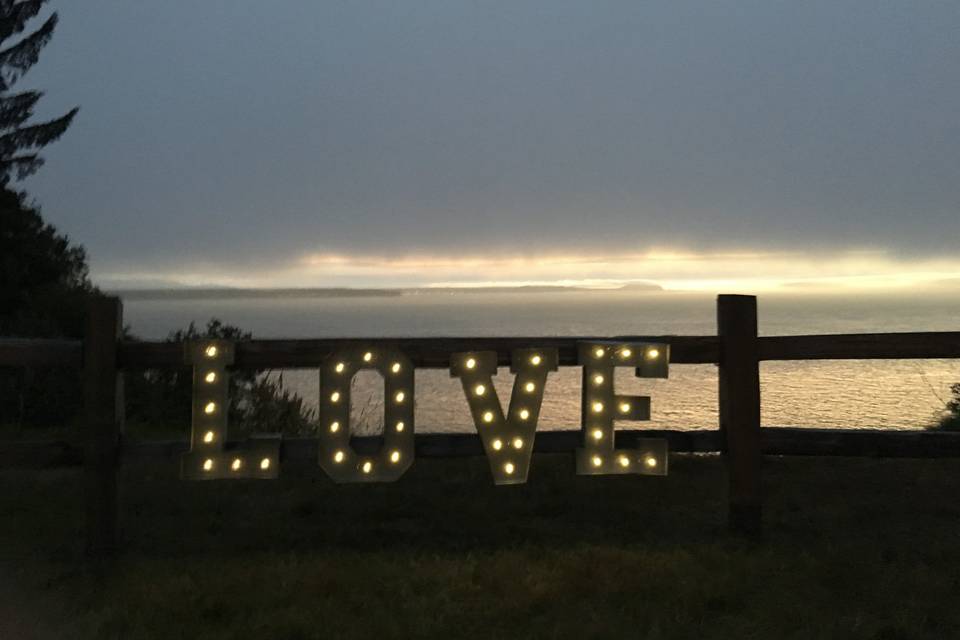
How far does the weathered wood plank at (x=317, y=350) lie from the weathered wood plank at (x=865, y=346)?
5.19 feet

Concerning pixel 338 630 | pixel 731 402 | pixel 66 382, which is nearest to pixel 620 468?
pixel 731 402

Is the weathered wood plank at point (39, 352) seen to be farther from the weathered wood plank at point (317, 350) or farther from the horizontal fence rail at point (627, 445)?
the horizontal fence rail at point (627, 445)

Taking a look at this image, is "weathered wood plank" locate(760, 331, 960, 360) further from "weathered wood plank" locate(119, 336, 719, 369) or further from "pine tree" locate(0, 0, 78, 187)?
"pine tree" locate(0, 0, 78, 187)

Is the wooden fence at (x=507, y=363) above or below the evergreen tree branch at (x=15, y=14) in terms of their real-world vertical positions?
below

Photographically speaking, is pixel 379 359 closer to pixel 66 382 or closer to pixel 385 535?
pixel 385 535

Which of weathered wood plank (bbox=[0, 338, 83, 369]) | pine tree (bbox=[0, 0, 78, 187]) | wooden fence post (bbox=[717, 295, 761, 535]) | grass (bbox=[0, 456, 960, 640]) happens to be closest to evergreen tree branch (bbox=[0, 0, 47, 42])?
pine tree (bbox=[0, 0, 78, 187])

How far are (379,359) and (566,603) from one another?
2143 mm

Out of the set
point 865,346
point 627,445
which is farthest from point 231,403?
point 865,346

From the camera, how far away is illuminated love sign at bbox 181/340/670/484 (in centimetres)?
574

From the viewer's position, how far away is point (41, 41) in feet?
86.0

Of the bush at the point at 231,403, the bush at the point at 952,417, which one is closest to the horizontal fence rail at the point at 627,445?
the bush at the point at 952,417

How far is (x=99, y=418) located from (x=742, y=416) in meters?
4.63

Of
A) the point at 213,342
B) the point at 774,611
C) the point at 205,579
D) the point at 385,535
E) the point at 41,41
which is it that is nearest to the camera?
the point at 774,611

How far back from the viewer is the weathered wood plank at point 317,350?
5.83 m
